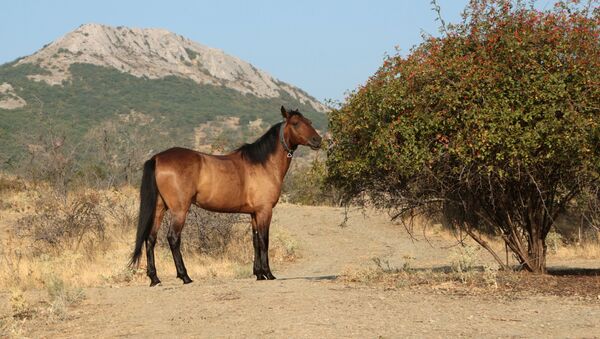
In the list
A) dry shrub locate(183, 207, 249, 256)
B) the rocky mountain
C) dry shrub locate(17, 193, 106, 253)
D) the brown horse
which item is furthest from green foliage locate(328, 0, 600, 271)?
the rocky mountain

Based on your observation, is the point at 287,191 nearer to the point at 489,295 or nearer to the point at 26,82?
the point at 489,295

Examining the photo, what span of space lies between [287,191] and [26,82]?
55.8m

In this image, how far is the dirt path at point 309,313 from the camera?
804 cm

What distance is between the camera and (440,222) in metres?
27.5

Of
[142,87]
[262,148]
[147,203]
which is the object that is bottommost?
[147,203]

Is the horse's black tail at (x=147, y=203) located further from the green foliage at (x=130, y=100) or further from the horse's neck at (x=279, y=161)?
the green foliage at (x=130, y=100)

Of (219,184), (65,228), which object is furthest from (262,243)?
(65,228)

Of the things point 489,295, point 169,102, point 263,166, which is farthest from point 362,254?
point 169,102

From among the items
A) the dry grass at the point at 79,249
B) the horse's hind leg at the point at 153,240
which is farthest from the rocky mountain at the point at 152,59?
the horse's hind leg at the point at 153,240

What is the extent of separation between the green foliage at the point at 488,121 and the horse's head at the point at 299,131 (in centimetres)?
52

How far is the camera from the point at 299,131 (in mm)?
12539

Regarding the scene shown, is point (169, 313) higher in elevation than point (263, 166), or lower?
lower

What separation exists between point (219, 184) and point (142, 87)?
83447 millimetres

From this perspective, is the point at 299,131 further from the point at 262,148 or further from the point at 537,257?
the point at 537,257
